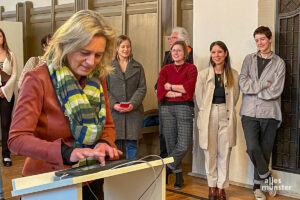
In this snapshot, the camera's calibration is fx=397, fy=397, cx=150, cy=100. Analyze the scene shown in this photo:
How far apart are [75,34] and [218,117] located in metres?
2.53

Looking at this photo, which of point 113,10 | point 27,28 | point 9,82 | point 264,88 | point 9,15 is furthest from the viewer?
point 9,15

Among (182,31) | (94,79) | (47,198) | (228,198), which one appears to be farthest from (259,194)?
(47,198)

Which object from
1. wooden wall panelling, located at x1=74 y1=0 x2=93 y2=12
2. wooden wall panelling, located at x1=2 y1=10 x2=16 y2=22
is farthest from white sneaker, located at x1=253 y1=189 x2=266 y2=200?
wooden wall panelling, located at x1=2 y1=10 x2=16 y2=22

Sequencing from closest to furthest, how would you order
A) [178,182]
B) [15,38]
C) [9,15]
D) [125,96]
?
[178,182]
[125,96]
[15,38]
[9,15]

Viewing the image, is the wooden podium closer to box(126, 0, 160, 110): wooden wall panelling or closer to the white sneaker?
the white sneaker

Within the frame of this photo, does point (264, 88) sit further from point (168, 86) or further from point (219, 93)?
point (168, 86)

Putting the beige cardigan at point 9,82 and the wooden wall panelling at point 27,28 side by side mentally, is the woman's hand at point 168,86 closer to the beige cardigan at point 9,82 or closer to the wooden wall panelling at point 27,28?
the beige cardigan at point 9,82

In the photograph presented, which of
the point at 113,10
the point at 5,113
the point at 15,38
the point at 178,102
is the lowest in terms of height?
the point at 5,113

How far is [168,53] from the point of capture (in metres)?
4.47

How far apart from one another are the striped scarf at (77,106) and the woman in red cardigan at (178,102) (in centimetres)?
255

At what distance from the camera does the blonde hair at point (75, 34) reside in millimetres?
1445

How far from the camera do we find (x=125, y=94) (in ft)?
14.1

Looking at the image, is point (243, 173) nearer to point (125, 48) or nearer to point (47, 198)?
point (125, 48)

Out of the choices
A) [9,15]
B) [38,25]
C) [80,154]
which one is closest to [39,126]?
[80,154]
